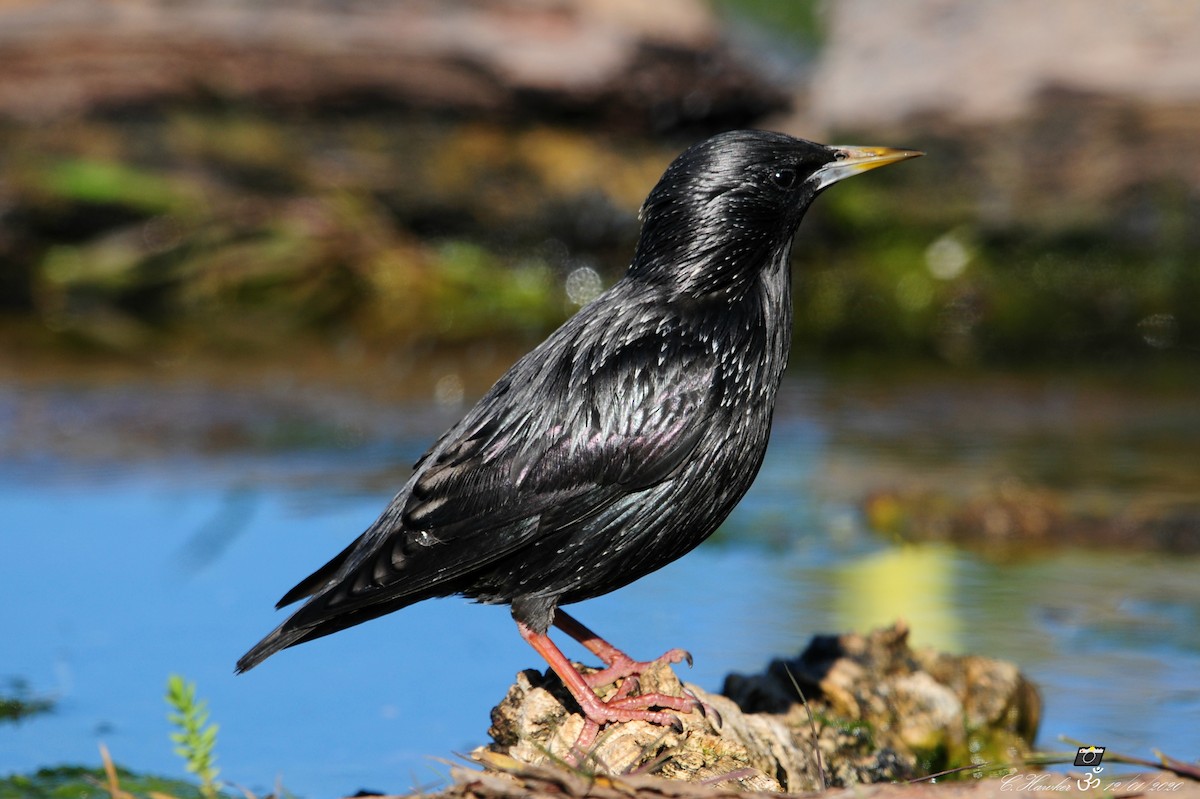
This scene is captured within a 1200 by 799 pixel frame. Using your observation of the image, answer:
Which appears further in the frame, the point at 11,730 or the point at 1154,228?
the point at 1154,228

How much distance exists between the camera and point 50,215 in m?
11.2

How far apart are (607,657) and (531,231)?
298 inches

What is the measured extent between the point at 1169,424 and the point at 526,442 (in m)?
5.24

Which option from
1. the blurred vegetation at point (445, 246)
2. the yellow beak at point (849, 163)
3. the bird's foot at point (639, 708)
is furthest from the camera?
the blurred vegetation at point (445, 246)

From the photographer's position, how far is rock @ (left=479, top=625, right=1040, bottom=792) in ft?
11.6

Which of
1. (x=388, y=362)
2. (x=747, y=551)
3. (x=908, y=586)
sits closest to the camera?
(x=908, y=586)

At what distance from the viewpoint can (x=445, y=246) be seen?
1148 centimetres

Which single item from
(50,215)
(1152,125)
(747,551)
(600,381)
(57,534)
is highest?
(50,215)

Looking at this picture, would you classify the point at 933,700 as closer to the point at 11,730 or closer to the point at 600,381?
the point at 600,381

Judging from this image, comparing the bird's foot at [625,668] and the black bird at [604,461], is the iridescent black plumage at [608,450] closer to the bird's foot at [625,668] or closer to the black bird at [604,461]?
the black bird at [604,461]

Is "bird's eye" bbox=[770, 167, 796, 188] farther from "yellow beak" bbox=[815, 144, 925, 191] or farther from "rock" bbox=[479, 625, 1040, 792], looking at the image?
"rock" bbox=[479, 625, 1040, 792]

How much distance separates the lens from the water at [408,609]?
4.33m

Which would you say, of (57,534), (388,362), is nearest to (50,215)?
(388,362)

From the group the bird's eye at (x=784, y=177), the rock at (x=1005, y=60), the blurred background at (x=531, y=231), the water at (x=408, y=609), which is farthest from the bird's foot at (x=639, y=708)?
the rock at (x=1005, y=60)
